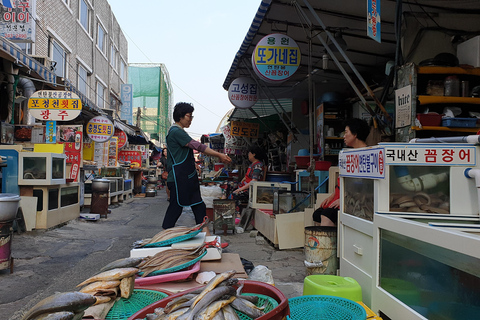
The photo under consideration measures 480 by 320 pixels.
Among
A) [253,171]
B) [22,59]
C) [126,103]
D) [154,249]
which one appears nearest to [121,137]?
[22,59]

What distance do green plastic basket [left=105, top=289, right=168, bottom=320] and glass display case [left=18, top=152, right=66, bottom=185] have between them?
19.4 feet

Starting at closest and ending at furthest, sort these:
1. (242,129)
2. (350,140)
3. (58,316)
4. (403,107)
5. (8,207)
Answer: (58,316) < (8,207) < (350,140) < (403,107) < (242,129)

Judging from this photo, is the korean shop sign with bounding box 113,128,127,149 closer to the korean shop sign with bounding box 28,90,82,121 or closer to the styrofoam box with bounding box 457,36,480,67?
the korean shop sign with bounding box 28,90,82,121

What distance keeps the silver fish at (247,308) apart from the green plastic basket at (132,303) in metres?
0.71

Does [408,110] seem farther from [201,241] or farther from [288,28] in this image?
[201,241]

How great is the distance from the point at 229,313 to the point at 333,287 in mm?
820

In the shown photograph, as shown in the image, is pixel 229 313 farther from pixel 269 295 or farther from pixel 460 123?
pixel 460 123

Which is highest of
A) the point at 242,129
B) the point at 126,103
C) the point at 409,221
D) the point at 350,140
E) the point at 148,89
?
the point at 148,89

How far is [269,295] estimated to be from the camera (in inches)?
78.1

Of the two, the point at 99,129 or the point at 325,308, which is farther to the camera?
the point at 99,129

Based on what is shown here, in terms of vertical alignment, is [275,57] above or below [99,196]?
above

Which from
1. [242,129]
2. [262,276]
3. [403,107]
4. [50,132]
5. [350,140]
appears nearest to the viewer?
[262,276]

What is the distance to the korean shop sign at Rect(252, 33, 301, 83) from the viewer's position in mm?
6621

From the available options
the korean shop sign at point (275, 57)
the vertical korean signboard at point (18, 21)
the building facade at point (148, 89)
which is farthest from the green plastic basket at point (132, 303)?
the building facade at point (148, 89)
